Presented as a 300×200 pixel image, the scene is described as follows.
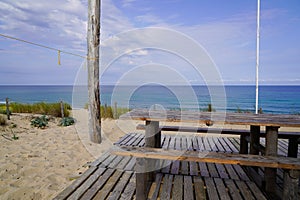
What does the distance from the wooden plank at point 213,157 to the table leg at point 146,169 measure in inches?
5.5

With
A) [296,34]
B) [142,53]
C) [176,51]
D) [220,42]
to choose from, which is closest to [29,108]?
[142,53]

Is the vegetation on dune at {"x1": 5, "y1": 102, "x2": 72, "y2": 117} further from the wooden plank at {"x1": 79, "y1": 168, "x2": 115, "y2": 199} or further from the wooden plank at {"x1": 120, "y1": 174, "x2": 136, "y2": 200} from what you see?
the wooden plank at {"x1": 120, "y1": 174, "x2": 136, "y2": 200}

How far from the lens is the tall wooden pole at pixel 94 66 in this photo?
158 inches

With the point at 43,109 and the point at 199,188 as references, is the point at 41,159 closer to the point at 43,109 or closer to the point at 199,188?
the point at 199,188

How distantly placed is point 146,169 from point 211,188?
772 mm

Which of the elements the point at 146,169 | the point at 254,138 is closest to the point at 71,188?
the point at 146,169

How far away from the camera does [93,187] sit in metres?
2.16

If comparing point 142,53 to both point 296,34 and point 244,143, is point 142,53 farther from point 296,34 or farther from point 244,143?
point 296,34

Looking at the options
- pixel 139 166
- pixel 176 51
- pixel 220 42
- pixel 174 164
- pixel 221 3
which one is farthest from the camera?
pixel 220 42

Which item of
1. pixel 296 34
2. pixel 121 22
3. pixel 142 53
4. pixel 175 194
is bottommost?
pixel 175 194

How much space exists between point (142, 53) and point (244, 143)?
8.04ft

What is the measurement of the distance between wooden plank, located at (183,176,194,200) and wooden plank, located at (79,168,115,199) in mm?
943

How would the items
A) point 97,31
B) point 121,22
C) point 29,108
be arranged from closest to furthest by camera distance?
point 97,31 < point 121,22 < point 29,108

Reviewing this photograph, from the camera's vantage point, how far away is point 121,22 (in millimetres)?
6676
